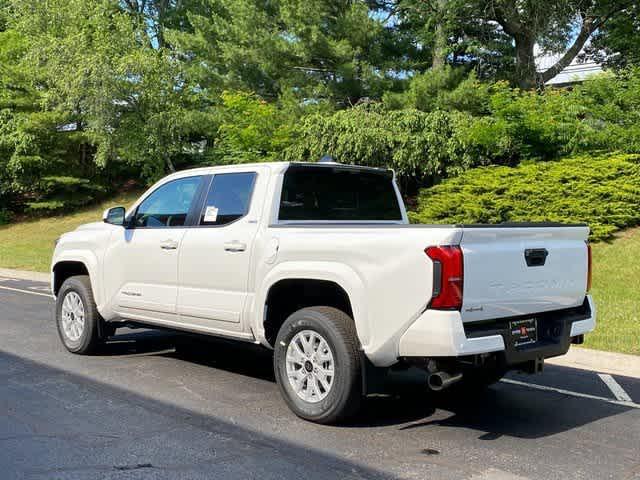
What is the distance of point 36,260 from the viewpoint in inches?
817

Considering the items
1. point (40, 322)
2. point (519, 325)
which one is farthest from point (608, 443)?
point (40, 322)

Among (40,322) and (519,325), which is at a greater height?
(519,325)

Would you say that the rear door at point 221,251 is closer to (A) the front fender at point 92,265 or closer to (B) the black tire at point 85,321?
(A) the front fender at point 92,265

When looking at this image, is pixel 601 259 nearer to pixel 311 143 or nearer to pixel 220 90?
pixel 311 143

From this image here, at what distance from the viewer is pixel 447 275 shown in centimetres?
441

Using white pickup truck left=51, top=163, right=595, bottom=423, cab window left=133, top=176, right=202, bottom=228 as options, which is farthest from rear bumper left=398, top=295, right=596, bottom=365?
cab window left=133, top=176, right=202, bottom=228

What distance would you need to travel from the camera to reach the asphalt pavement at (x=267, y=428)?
4246 mm

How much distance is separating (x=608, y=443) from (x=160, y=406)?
10.9 feet

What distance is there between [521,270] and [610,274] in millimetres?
9226

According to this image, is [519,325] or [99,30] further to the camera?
[99,30]

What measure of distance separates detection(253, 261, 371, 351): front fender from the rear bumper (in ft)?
1.12

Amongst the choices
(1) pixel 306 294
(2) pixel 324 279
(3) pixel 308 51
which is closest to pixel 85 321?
(1) pixel 306 294

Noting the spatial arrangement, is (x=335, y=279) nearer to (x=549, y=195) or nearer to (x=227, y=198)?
(x=227, y=198)

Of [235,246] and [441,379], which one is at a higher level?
[235,246]
